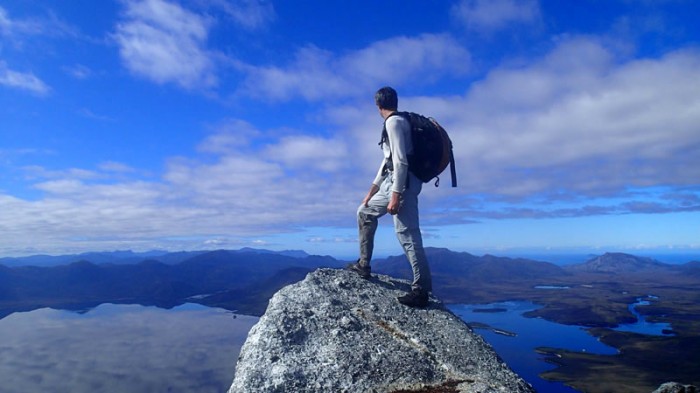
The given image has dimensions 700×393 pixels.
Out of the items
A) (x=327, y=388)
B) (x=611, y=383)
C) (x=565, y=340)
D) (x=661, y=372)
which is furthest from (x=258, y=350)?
(x=565, y=340)

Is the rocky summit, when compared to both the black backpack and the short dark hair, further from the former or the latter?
the short dark hair

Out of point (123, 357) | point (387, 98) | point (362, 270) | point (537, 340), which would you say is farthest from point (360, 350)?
point (537, 340)

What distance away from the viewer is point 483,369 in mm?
6715

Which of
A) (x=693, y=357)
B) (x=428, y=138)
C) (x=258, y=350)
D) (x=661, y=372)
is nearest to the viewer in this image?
(x=258, y=350)

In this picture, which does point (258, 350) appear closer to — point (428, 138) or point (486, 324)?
point (428, 138)

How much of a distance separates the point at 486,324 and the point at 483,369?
19168 cm

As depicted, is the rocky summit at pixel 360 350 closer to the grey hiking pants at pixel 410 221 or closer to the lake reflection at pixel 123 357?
the grey hiking pants at pixel 410 221

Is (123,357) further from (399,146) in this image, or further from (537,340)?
(399,146)

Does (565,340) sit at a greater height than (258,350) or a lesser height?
lesser

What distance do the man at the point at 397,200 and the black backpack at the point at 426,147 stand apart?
0.15 metres

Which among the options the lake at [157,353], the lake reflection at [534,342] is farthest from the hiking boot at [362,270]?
the lake at [157,353]

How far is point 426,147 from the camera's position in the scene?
25.7ft

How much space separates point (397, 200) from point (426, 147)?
1180mm

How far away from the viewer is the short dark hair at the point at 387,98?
805cm
